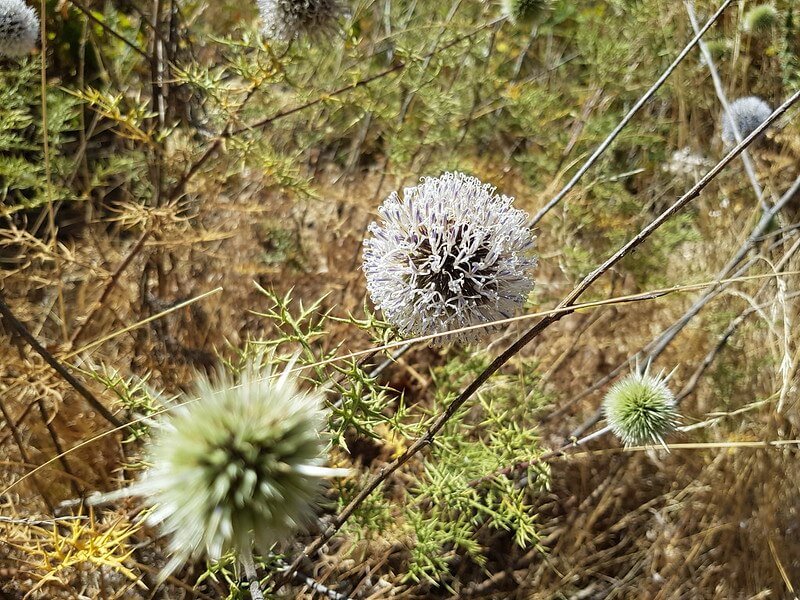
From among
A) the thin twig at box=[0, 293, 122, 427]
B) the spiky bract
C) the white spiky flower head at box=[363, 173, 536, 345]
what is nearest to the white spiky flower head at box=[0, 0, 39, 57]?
the thin twig at box=[0, 293, 122, 427]

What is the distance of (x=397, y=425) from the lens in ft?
4.86

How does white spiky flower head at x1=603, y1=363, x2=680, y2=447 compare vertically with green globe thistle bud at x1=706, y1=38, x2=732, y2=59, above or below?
below

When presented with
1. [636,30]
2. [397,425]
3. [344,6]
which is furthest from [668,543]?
[344,6]

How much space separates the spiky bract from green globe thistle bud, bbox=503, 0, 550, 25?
1498 millimetres

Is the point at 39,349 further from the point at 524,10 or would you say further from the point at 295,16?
the point at 524,10

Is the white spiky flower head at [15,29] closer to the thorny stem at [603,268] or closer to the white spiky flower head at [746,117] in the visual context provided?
the thorny stem at [603,268]

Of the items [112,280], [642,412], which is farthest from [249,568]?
[112,280]

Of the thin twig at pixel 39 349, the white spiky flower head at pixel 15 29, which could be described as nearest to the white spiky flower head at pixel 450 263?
the thin twig at pixel 39 349

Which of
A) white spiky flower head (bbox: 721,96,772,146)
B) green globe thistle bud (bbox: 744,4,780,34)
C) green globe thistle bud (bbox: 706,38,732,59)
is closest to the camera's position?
white spiky flower head (bbox: 721,96,772,146)

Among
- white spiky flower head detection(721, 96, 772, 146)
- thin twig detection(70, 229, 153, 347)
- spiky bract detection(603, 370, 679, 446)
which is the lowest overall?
thin twig detection(70, 229, 153, 347)

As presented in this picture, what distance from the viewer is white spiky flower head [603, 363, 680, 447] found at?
1686 mm

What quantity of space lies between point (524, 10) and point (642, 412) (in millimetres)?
1625

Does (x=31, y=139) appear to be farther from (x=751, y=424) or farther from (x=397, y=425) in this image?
(x=751, y=424)

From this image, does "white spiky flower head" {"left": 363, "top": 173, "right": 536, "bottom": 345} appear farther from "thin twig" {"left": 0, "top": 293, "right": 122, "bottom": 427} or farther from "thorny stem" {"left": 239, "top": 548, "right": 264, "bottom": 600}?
"thin twig" {"left": 0, "top": 293, "right": 122, "bottom": 427}
